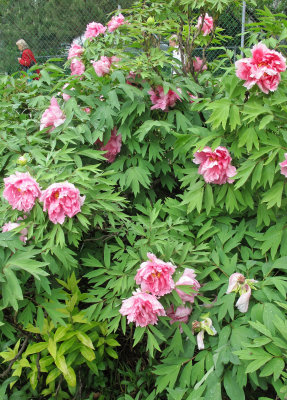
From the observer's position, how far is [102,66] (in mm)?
2090

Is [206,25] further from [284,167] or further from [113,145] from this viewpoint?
[284,167]

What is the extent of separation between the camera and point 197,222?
178 cm

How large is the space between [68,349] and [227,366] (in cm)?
65

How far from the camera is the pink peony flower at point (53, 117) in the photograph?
1938 millimetres

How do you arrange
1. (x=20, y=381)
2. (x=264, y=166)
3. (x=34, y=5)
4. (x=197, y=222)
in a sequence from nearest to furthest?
(x=264, y=166) → (x=197, y=222) → (x=20, y=381) → (x=34, y=5)

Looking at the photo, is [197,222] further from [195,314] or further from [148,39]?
[148,39]

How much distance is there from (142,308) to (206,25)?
172 centimetres

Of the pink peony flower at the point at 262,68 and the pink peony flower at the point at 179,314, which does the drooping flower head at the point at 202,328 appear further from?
the pink peony flower at the point at 262,68

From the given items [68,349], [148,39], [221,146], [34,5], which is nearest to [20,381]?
[68,349]

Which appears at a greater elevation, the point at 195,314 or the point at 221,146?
the point at 221,146

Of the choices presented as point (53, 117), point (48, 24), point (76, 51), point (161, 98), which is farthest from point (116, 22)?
point (48, 24)

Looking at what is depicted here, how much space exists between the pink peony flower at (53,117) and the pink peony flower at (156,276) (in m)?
0.84

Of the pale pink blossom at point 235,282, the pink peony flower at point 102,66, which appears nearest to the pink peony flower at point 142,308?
the pale pink blossom at point 235,282

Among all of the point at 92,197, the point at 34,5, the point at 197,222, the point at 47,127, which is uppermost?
the point at 47,127
